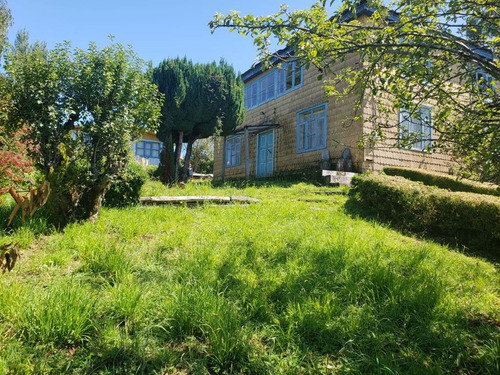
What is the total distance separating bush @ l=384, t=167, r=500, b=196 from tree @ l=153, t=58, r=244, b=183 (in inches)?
331

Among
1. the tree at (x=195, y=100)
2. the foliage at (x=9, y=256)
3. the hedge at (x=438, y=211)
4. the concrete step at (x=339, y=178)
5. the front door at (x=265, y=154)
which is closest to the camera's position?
the foliage at (x=9, y=256)

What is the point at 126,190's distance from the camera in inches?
233

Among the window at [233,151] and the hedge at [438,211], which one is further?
the window at [233,151]

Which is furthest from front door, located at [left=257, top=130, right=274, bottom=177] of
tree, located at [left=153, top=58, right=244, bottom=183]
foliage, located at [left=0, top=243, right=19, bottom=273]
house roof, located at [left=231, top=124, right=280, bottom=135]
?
foliage, located at [left=0, top=243, right=19, bottom=273]

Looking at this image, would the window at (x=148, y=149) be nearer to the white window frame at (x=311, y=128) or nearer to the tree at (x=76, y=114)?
the white window frame at (x=311, y=128)

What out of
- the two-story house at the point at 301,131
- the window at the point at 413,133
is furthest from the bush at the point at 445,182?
the window at the point at 413,133

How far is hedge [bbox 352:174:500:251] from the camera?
5.27 m

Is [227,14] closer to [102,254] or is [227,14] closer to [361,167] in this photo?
[102,254]

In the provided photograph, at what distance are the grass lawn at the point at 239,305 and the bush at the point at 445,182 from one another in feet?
16.1

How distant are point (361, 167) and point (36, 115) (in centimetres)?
980

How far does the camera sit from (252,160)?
18.7m

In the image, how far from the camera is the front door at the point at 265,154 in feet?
56.0

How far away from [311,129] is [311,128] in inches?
2.0

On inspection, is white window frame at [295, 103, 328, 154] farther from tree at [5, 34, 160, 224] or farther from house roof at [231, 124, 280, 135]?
tree at [5, 34, 160, 224]
